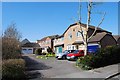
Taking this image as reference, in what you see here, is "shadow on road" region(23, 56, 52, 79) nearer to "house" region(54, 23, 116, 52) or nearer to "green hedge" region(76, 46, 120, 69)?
"green hedge" region(76, 46, 120, 69)

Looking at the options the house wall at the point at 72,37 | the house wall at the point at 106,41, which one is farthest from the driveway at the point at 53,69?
the house wall at the point at 72,37

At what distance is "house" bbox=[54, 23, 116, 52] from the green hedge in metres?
16.0

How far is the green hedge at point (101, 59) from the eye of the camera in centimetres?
2042

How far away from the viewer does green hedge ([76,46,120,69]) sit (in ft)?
67.0

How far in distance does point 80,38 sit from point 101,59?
85.1 feet

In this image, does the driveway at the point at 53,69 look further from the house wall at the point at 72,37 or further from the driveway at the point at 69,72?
the house wall at the point at 72,37

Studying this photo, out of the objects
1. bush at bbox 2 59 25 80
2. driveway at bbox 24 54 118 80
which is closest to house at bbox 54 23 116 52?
driveway at bbox 24 54 118 80

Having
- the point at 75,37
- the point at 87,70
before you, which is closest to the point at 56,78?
the point at 87,70

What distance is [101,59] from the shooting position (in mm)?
21250

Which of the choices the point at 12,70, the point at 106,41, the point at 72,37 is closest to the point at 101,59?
the point at 12,70

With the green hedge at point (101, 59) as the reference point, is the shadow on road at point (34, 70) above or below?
below

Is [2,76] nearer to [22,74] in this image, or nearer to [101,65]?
[22,74]

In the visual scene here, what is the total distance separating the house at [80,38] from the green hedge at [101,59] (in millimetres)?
15983

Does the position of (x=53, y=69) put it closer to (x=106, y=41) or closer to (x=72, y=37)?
(x=106, y=41)
